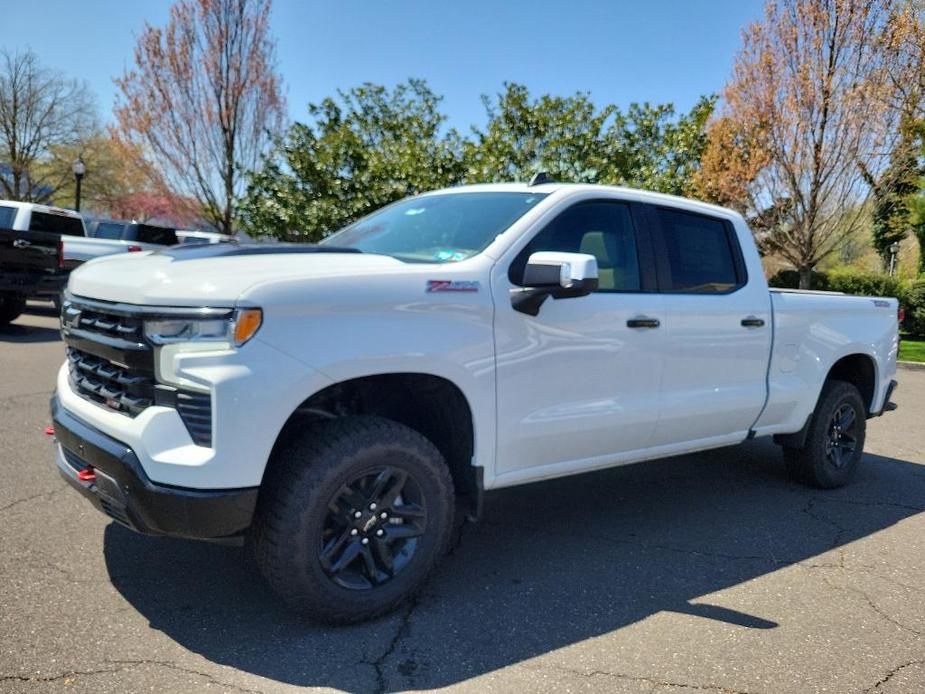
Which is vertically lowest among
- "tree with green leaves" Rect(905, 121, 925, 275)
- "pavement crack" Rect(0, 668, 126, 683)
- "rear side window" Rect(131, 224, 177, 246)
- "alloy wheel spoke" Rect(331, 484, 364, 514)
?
A: "pavement crack" Rect(0, 668, 126, 683)

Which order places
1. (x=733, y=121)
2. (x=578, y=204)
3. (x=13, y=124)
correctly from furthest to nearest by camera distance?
(x=13, y=124) < (x=733, y=121) < (x=578, y=204)

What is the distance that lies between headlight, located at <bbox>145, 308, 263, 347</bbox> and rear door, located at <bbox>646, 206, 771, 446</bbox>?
7.41 ft

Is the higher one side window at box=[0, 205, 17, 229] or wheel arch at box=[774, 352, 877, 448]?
side window at box=[0, 205, 17, 229]

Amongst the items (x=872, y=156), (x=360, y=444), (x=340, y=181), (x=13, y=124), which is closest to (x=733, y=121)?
(x=872, y=156)

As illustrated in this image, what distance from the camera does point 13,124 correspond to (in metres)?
36.0

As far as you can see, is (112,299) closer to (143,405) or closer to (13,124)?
(143,405)

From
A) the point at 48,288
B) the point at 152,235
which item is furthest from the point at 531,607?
the point at 152,235

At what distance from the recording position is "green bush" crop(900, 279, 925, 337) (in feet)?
66.3

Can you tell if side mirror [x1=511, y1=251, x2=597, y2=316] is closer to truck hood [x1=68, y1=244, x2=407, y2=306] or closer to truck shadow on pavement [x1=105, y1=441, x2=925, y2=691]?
truck hood [x1=68, y1=244, x2=407, y2=306]

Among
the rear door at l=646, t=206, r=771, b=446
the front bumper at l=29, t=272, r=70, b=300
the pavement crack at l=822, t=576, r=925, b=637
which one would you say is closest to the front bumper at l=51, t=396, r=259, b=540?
the rear door at l=646, t=206, r=771, b=446

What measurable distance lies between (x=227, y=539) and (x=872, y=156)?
50.3 ft

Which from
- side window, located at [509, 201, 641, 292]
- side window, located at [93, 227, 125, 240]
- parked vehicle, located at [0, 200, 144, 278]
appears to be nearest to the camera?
side window, located at [509, 201, 641, 292]

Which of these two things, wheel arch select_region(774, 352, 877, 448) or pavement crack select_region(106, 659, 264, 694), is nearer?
pavement crack select_region(106, 659, 264, 694)

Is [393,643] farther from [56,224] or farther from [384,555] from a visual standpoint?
[56,224]
